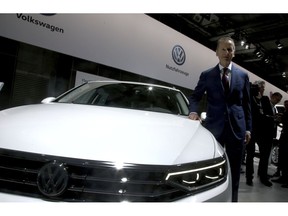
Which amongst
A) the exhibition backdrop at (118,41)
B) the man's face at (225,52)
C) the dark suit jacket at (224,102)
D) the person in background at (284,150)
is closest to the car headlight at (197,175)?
the dark suit jacket at (224,102)

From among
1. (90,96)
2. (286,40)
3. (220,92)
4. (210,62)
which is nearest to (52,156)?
(90,96)

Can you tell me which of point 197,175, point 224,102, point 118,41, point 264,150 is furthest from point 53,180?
point 118,41

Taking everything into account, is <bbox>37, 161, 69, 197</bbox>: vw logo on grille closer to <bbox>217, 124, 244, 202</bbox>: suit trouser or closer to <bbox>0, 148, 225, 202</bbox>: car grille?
<bbox>0, 148, 225, 202</bbox>: car grille

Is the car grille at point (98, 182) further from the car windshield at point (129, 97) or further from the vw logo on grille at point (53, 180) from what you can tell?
the car windshield at point (129, 97)

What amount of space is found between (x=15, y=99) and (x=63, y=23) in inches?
57.4

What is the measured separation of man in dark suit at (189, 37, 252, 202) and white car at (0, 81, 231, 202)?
0.80 meters

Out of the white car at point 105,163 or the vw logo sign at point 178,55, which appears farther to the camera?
the vw logo sign at point 178,55

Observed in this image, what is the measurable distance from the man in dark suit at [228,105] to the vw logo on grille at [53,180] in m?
1.21

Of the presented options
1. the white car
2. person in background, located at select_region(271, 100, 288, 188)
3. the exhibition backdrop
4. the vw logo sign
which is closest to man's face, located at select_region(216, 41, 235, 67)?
the white car

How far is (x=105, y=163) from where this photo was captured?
3.11 feet

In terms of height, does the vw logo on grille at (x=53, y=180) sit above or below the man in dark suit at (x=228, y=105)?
below

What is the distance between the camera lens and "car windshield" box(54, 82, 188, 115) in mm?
2018

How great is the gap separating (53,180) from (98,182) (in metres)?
0.16

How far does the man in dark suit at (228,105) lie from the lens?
78.7 inches
